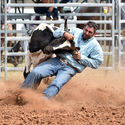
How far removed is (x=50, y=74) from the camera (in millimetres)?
6996

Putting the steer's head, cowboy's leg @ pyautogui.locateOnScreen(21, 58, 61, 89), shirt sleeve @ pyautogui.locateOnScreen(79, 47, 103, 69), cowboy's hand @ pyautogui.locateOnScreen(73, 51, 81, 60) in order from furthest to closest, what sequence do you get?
1. the steer's head
2. shirt sleeve @ pyautogui.locateOnScreen(79, 47, 103, 69)
3. cowboy's hand @ pyautogui.locateOnScreen(73, 51, 81, 60)
4. cowboy's leg @ pyautogui.locateOnScreen(21, 58, 61, 89)

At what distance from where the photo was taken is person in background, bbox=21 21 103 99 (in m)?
6.85

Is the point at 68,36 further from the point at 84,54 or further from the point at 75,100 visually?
the point at 75,100

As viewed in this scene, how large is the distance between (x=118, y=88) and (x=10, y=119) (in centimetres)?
360

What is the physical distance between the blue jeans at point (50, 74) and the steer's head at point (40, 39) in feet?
1.03

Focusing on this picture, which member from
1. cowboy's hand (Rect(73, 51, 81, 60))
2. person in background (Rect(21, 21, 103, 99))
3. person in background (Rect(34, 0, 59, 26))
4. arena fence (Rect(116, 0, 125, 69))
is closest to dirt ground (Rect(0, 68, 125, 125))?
person in background (Rect(21, 21, 103, 99))

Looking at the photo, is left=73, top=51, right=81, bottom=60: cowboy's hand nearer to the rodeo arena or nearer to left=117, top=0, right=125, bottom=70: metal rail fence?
the rodeo arena

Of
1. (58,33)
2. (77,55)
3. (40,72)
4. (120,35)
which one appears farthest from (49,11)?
(40,72)

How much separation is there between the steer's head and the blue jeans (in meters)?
0.31

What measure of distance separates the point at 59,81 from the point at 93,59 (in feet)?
2.49

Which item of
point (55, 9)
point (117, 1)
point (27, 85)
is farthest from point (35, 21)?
point (27, 85)

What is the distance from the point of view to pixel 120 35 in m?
10.4

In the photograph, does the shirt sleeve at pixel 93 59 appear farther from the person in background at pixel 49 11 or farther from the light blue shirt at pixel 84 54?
the person in background at pixel 49 11

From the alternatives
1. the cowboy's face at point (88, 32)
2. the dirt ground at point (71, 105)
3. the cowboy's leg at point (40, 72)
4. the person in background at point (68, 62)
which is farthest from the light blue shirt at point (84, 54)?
the dirt ground at point (71, 105)
